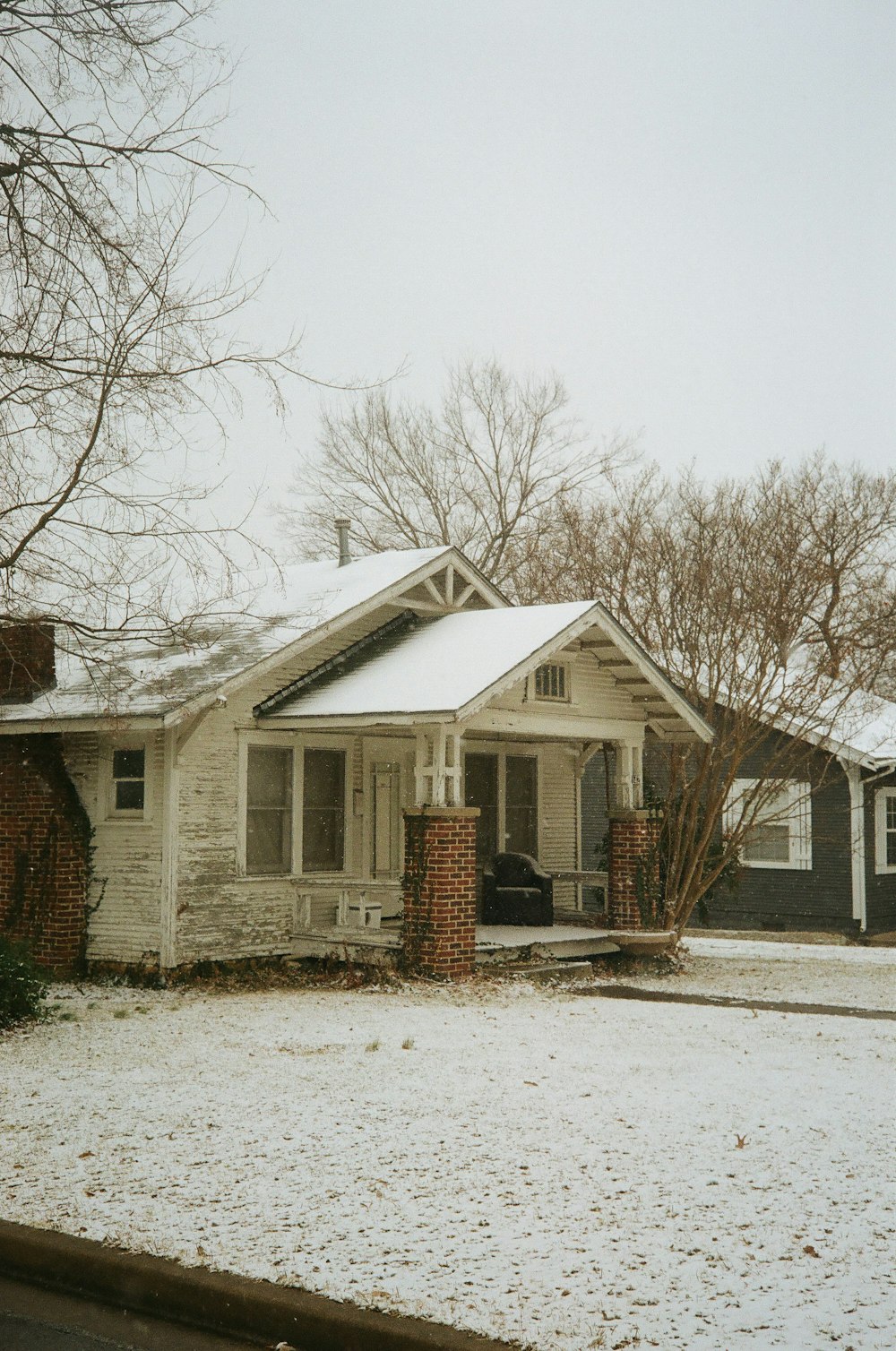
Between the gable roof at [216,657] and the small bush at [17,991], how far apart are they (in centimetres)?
235

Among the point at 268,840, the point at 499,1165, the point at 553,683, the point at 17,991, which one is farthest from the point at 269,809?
the point at 499,1165

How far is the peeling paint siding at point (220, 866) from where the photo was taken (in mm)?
14266

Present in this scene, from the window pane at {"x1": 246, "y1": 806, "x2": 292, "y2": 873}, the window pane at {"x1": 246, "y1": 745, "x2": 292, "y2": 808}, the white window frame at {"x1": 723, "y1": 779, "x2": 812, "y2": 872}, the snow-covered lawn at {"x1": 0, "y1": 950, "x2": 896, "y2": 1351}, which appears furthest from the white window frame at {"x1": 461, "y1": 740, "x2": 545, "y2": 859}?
the snow-covered lawn at {"x1": 0, "y1": 950, "x2": 896, "y2": 1351}

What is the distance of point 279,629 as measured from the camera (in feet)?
49.7

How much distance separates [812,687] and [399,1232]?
1353 centimetres

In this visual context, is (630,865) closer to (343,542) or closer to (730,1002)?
(730,1002)

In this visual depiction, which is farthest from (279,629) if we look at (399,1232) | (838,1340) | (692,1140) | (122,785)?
(838,1340)

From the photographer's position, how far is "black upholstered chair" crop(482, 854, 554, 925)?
58.1 feet

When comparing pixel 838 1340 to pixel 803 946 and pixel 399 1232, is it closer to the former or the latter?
pixel 399 1232

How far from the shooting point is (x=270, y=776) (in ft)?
51.1

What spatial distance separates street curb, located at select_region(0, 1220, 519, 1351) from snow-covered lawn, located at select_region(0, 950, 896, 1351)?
0.44ft

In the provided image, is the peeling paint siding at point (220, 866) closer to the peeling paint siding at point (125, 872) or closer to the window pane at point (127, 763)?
the peeling paint siding at point (125, 872)

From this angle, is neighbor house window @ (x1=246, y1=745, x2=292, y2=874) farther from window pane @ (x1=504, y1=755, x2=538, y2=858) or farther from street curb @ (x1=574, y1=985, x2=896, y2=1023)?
window pane @ (x1=504, y1=755, x2=538, y2=858)

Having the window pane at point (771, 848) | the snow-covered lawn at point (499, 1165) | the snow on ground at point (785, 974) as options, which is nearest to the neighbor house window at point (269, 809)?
the snow-covered lawn at point (499, 1165)
